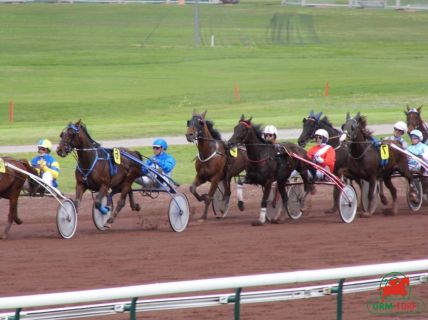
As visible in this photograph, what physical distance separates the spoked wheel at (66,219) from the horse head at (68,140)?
0.73 metres

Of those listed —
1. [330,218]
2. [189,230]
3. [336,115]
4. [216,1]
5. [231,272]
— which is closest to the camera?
[231,272]

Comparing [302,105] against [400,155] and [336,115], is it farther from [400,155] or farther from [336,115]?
[400,155]

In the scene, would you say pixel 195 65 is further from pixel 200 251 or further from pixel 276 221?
pixel 200 251

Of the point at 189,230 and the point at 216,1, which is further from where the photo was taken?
the point at 216,1

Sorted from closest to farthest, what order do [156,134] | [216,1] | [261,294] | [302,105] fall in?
[261,294] → [156,134] → [302,105] → [216,1]

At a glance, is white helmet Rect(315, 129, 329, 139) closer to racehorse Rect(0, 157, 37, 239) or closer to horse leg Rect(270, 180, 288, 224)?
horse leg Rect(270, 180, 288, 224)

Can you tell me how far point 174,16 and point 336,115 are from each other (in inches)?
1713

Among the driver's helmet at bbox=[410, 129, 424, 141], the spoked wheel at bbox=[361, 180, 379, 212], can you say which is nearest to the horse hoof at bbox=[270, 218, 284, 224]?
the spoked wheel at bbox=[361, 180, 379, 212]

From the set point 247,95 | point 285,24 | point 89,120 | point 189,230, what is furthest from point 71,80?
point 189,230

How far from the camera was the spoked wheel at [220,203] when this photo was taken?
1891 centimetres

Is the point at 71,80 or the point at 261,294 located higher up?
the point at 71,80

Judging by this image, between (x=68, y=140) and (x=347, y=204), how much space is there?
15.3 feet

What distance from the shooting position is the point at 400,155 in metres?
19.2

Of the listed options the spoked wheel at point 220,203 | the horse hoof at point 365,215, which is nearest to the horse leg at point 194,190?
the spoked wheel at point 220,203
